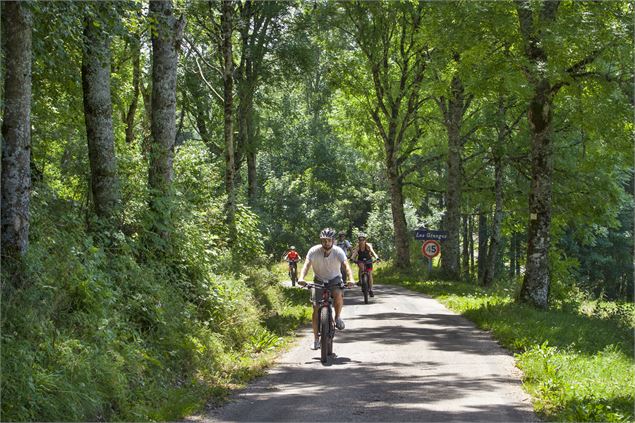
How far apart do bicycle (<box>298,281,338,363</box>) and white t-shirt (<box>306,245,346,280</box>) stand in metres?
0.17

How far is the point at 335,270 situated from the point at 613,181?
75.5 feet

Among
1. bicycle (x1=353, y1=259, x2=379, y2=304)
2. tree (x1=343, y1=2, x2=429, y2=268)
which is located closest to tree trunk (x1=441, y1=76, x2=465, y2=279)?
tree (x1=343, y1=2, x2=429, y2=268)

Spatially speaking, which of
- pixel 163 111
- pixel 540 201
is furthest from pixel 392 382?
pixel 540 201

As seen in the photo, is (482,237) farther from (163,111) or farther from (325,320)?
(325,320)

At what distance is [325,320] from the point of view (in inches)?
524

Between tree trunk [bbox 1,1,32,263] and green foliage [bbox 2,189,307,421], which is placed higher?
tree trunk [bbox 1,1,32,263]

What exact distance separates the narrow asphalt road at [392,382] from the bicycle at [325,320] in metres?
0.24

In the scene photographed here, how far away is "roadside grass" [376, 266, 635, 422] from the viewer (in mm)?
9508

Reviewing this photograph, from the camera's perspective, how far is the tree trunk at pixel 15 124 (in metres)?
9.77

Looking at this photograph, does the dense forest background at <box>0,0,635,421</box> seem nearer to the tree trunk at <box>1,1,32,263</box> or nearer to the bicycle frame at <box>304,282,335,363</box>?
the tree trunk at <box>1,1,32,263</box>

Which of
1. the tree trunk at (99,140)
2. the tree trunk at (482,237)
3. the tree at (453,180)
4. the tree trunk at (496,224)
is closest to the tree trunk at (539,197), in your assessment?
the tree trunk at (99,140)

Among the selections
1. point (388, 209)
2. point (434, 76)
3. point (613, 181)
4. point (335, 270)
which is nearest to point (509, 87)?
point (335, 270)

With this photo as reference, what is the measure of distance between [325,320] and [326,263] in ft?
3.69

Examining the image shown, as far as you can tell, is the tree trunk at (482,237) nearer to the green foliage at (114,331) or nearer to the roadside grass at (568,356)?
the roadside grass at (568,356)
